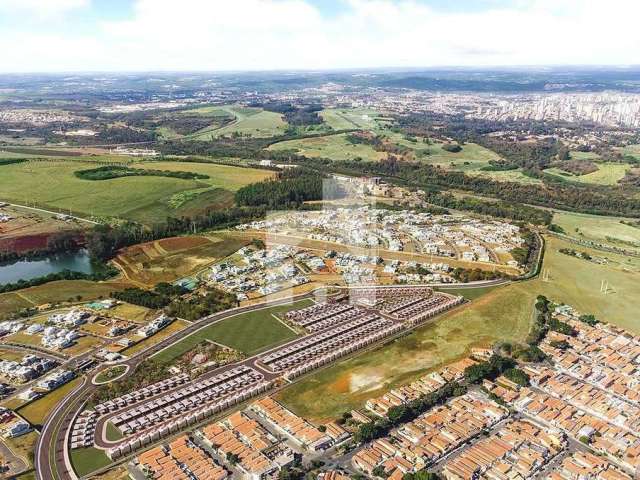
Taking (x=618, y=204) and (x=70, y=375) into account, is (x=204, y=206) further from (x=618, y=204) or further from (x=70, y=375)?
(x=618, y=204)

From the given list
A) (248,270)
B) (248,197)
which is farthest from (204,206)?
(248,270)

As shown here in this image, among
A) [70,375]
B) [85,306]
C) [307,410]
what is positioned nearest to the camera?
[307,410]

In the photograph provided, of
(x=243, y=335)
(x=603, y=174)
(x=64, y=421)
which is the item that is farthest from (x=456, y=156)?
(x=64, y=421)

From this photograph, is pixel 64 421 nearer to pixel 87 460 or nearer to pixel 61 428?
pixel 61 428

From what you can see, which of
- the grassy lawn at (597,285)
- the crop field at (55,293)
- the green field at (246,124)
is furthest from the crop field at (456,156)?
the crop field at (55,293)

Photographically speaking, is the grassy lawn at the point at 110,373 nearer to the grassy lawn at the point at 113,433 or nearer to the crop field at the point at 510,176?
the grassy lawn at the point at 113,433

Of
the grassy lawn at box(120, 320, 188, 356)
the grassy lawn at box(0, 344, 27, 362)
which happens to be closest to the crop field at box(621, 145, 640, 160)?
the grassy lawn at box(120, 320, 188, 356)
